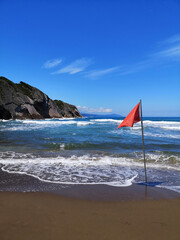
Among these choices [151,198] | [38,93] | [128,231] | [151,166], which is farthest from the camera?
[38,93]

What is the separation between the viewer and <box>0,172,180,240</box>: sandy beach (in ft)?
8.25

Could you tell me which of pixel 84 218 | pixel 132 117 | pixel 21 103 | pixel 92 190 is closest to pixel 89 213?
pixel 84 218

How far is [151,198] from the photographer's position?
3.88 meters

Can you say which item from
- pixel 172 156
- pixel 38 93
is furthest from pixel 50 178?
pixel 38 93

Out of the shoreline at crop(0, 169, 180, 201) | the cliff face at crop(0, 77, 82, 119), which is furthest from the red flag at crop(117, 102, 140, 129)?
the cliff face at crop(0, 77, 82, 119)

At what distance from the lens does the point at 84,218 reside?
2.94 m

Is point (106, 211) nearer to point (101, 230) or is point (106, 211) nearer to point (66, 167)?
point (101, 230)

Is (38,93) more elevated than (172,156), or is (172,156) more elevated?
(38,93)

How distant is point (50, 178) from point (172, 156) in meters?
6.84

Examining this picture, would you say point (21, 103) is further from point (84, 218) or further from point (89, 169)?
point (84, 218)

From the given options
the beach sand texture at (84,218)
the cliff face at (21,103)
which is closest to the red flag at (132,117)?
the beach sand texture at (84,218)

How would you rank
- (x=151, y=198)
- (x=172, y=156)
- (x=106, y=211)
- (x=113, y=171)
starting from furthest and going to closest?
(x=172, y=156), (x=113, y=171), (x=151, y=198), (x=106, y=211)

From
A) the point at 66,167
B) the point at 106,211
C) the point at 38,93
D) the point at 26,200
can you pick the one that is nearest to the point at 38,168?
the point at 66,167

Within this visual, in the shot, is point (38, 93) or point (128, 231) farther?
point (38, 93)
